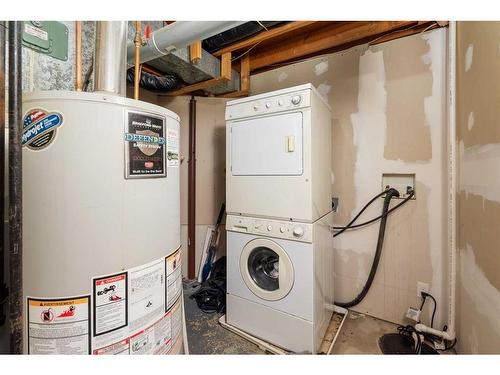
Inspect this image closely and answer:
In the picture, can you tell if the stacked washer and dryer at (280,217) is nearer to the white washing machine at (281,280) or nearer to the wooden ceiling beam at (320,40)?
the white washing machine at (281,280)

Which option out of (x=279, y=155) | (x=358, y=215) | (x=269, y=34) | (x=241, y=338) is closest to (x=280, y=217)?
(x=279, y=155)

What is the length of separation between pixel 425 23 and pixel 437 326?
2226mm

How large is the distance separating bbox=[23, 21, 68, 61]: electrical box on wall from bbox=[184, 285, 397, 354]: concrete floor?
6.25 ft

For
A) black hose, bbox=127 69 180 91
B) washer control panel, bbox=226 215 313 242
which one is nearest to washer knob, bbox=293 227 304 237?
washer control panel, bbox=226 215 313 242

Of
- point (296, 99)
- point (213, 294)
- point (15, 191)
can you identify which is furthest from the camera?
point (213, 294)

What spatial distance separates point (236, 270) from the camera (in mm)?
1784

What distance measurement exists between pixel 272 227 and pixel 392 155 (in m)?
1.14

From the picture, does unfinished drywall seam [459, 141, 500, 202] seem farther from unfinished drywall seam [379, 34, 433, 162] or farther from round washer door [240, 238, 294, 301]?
round washer door [240, 238, 294, 301]

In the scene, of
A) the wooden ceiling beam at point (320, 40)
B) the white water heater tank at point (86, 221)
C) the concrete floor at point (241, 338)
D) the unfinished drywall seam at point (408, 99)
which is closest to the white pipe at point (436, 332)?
the concrete floor at point (241, 338)

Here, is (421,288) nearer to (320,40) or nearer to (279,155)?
(279,155)

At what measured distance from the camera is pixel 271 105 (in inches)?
61.0

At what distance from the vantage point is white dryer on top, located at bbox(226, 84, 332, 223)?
1460 mm
